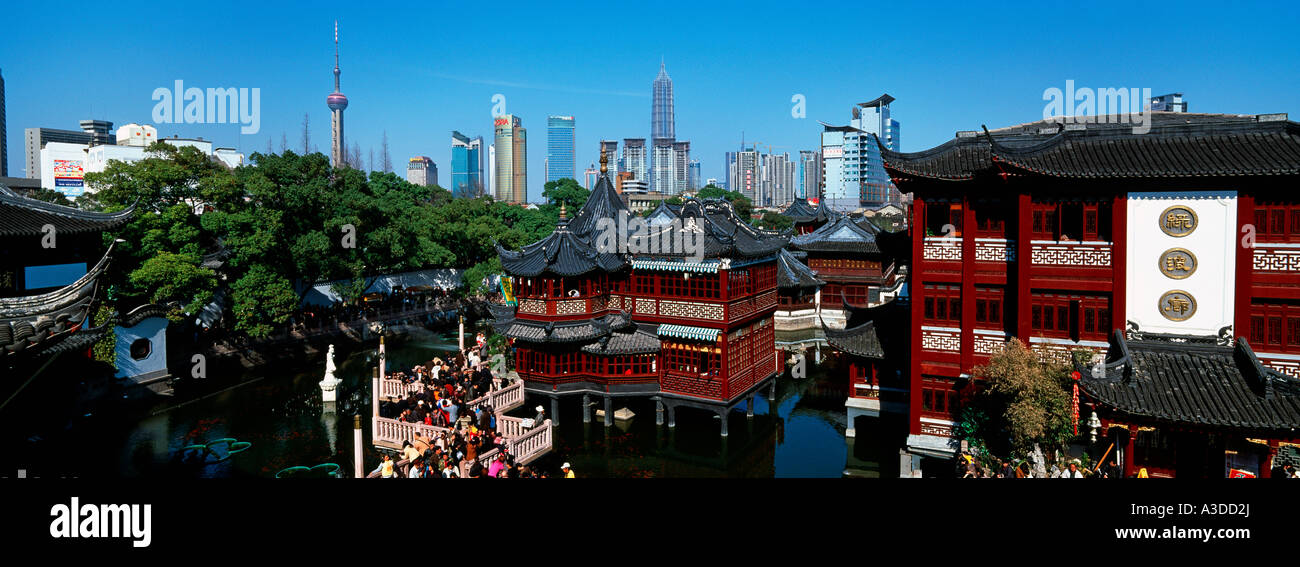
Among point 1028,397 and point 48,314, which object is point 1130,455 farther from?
point 48,314

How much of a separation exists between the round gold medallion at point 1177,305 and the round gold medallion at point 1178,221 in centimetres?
125

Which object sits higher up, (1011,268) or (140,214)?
(140,214)

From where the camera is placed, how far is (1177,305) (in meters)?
15.8

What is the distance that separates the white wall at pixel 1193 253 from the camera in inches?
605

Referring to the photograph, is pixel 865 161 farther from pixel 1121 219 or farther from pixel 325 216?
pixel 1121 219

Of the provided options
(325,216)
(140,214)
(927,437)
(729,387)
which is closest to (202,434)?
(140,214)

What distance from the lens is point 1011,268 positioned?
679 inches

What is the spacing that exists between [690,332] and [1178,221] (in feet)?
45.1

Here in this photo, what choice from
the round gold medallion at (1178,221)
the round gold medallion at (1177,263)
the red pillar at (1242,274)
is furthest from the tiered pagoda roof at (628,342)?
the red pillar at (1242,274)

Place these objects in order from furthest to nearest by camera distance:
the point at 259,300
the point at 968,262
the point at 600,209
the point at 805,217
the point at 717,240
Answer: the point at 805,217
the point at 259,300
the point at 600,209
the point at 717,240
the point at 968,262

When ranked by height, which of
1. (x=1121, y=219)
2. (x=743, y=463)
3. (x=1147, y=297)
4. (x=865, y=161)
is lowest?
(x=743, y=463)

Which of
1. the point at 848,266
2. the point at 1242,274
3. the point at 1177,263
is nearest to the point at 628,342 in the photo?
the point at 1177,263

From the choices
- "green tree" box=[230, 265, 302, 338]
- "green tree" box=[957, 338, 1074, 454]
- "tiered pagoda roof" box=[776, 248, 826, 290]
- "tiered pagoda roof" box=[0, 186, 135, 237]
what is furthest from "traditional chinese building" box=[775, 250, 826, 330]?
"tiered pagoda roof" box=[0, 186, 135, 237]
